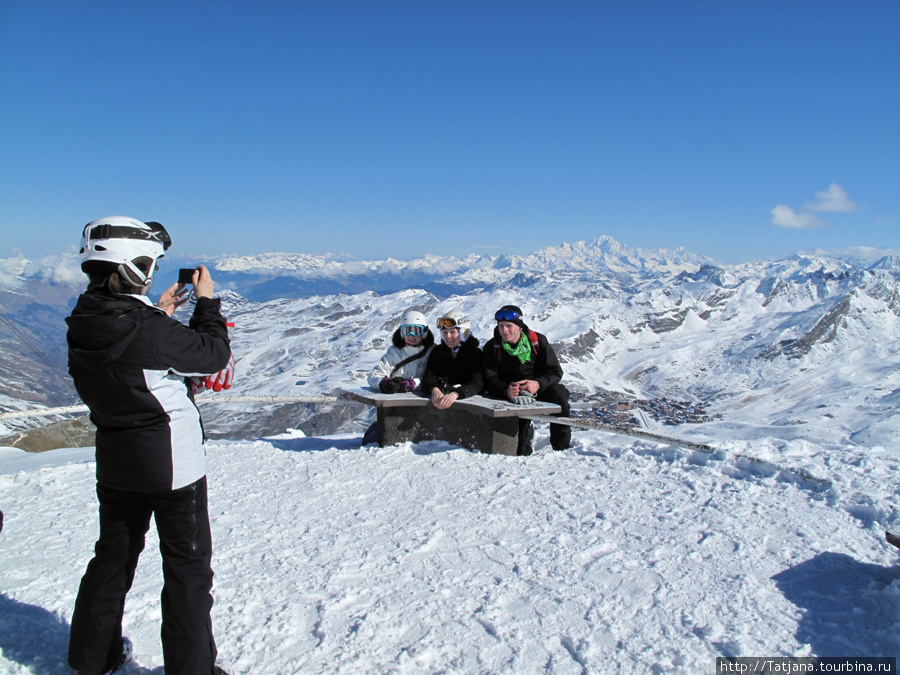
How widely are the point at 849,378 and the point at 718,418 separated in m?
57.6

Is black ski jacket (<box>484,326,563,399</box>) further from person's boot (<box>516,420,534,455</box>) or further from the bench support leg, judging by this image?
the bench support leg

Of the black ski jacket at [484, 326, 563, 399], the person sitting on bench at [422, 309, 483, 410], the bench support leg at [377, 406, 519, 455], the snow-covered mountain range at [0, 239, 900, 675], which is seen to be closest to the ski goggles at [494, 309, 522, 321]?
the black ski jacket at [484, 326, 563, 399]

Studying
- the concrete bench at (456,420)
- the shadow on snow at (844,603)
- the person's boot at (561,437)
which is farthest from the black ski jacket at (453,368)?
the shadow on snow at (844,603)

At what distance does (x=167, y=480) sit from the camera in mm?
2730

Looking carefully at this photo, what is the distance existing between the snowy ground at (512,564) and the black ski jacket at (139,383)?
1371 millimetres

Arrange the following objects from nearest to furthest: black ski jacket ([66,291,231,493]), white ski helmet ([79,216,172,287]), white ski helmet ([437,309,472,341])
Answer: black ski jacket ([66,291,231,493]) → white ski helmet ([79,216,172,287]) → white ski helmet ([437,309,472,341])

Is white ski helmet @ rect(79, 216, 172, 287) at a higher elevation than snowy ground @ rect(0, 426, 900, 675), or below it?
higher

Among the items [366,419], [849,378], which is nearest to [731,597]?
[366,419]

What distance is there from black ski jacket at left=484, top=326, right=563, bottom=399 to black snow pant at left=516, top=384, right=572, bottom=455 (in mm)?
139

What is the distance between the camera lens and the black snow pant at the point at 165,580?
275 centimetres

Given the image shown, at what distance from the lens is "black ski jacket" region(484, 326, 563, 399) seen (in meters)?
8.06

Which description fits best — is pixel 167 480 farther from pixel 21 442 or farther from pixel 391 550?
pixel 21 442

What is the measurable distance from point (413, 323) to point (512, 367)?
76.4 inches

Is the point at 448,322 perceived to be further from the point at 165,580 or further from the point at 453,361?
the point at 165,580
